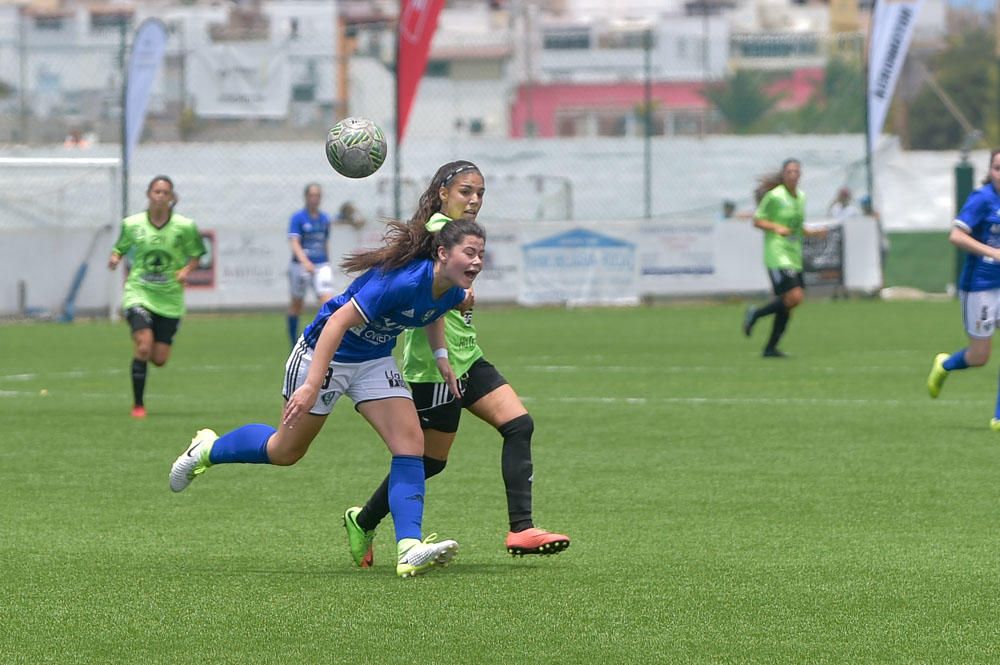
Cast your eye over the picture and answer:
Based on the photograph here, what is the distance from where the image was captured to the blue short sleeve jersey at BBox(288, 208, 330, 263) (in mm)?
22438

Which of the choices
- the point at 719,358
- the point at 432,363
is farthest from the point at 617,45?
the point at 432,363

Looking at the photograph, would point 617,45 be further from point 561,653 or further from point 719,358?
point 561,653

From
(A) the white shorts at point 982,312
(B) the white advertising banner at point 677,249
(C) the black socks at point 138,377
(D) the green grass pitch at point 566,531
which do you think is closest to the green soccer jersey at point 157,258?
(C) the black socks at point 138,377

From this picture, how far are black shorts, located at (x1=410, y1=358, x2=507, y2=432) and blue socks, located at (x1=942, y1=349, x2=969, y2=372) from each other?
6492mm

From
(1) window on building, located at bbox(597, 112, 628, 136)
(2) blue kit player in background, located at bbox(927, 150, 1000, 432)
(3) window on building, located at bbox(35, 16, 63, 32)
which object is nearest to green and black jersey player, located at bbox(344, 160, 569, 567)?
(2) blue kit player in background, located at bbox(927, 150, 1000, 432)

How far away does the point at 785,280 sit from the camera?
2059cm

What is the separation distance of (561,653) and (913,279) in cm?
2765

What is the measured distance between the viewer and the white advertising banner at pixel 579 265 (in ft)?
96.9

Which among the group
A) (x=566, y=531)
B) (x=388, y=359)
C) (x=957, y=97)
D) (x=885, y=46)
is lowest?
(x=566, y=531)

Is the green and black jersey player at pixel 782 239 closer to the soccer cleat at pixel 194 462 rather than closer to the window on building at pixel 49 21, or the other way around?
the soccer cleat at pixel 194 462

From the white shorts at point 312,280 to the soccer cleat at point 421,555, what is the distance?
1470 cm

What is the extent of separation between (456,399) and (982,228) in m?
6.23

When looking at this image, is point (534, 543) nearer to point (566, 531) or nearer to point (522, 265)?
point (566, 531)

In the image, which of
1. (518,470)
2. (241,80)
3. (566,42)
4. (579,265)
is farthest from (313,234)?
(566,42)
